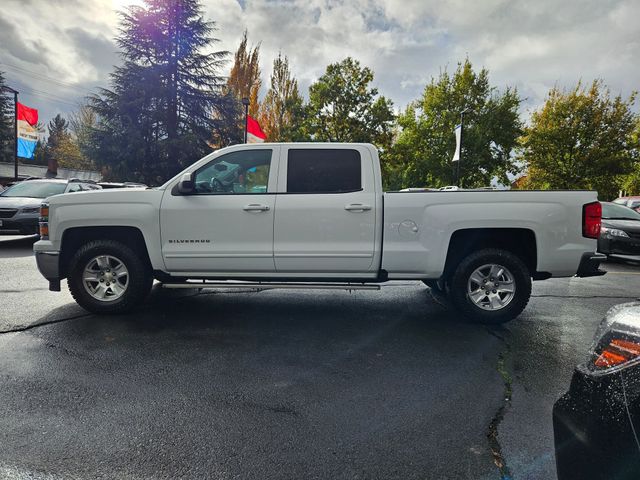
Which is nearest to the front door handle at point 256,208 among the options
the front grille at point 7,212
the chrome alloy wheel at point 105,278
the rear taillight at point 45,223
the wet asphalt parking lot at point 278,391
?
the wet asphalt parking lot at point 278,391

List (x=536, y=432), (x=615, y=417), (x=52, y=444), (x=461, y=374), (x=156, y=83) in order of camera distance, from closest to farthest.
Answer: (x=615, y=417), (x=52, y=444), (x=536, y=432), (x=461, y=374), (x=156, y=83)

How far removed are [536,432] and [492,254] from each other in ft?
8.01

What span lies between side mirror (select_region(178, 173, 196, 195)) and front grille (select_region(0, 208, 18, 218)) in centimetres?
809

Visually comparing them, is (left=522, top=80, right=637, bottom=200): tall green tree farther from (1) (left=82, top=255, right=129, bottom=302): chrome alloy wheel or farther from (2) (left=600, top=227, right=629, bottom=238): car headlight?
(1) (left=82, top=255, right=129, bottom=302): chrome alloy wheel

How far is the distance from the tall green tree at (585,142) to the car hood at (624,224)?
19.5 meters

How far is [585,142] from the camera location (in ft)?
87.9

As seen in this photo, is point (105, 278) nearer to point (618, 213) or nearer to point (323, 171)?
point (323, 171)

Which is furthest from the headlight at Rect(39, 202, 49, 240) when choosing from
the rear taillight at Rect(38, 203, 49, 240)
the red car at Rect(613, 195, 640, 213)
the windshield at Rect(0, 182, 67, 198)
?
the red car at Rect(613, 195, 640, 213)

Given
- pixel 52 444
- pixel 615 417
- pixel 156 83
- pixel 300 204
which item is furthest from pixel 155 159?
pixel 615 417

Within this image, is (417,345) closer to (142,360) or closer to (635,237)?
(142,360)

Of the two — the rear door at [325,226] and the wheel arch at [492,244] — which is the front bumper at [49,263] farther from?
A: the wheel arch at [492,244]

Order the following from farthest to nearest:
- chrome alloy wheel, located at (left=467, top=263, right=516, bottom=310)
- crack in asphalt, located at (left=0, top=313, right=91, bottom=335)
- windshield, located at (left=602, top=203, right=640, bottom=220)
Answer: windshield, located at (left=602, top=203, right=640, bottom=220)
chrome alloy wheel, located at (left=467, top=263, right=516, bottom=310)
crack in asphalt, located at (left=0, top=313, right=91, bottom=335)

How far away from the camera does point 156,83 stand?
86.4ft

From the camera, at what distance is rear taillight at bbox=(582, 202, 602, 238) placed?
4.38m
